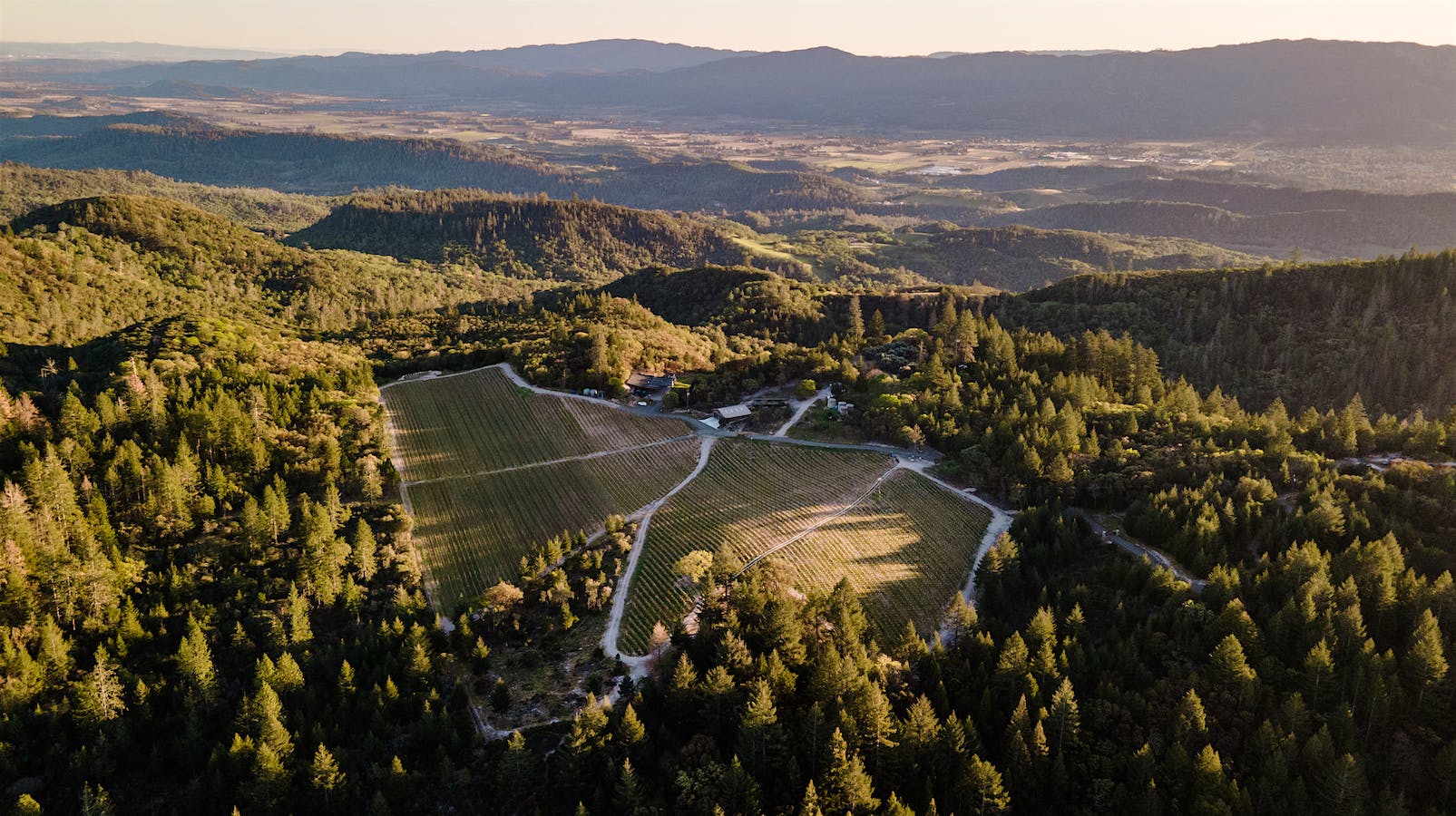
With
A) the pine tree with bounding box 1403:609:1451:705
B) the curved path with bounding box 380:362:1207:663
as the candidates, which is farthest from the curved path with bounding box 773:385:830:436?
the pine tree with bounding box 1403:609:1451:705

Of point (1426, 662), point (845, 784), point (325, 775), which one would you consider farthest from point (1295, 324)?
point (325, 775)

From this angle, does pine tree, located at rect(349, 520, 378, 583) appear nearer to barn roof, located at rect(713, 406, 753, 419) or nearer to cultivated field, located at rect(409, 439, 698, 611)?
cultivated field, located at rect(409, 439, 698, 611)

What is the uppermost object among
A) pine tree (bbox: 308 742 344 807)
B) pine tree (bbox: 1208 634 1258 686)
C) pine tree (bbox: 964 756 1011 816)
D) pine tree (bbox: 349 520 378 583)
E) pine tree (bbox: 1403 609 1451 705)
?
pine tree (bbox: 1403 609 1451 705)

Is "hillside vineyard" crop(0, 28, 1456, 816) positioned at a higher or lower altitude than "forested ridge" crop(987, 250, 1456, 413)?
lower

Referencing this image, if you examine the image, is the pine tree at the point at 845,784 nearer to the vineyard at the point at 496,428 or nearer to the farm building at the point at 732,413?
the vineyard at the point at 496,428

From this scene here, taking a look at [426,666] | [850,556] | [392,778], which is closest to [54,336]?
[426,666]

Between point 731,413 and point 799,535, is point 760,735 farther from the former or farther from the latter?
point 731,413

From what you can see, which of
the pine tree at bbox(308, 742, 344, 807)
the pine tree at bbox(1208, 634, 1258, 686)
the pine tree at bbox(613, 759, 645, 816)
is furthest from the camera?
the pine tree at bbox(1208, 634, 1258, 686)
